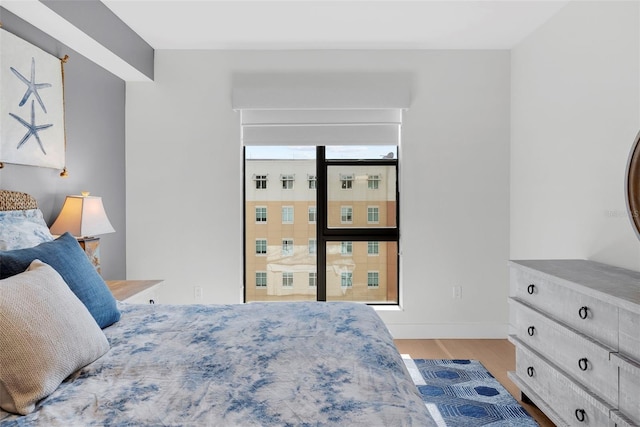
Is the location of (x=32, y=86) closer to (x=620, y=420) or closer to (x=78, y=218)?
(x=78, y=218)

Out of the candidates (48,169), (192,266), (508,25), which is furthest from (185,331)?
(508,25)

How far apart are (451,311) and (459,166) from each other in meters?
1.31

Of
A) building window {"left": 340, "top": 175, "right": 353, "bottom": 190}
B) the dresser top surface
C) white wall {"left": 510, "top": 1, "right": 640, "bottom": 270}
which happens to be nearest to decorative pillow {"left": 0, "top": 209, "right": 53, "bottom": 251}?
building window {"left": 340, "top": 175, "right": 353, "bottom": 190}

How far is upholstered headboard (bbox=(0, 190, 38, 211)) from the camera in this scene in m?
2.09

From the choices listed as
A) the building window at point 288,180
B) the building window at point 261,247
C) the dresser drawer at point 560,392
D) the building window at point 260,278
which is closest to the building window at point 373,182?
the building window at point 288,180

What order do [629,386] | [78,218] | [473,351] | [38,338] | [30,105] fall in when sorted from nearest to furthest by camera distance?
[38,338], [629,386], [30,105], [78,218], [473,351]

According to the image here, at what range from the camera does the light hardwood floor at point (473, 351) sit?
119 inches

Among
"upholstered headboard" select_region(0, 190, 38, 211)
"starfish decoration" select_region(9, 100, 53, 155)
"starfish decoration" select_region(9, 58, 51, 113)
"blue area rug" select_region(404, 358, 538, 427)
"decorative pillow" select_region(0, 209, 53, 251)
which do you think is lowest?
"blue area rug" select_region(404, 358, 538, 427)

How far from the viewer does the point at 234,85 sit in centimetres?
361

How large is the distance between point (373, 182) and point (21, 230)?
2730 millimetres

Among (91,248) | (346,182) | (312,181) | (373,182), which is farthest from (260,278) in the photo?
(91,248)

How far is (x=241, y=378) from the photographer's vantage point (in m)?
1.23

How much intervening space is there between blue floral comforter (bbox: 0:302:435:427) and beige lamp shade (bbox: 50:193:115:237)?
0.98 meters

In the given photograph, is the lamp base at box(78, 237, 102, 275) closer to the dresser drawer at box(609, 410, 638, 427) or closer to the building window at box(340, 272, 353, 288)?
the building window at box(340, 272, 353, 288)
